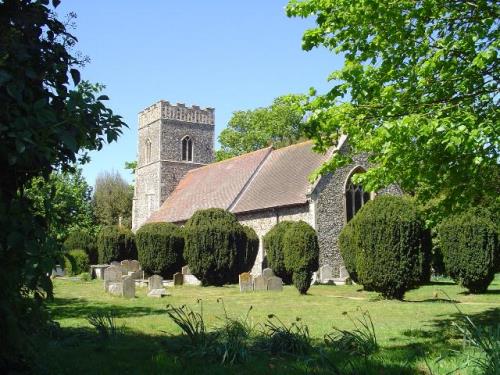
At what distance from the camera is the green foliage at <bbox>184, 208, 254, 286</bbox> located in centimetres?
2298

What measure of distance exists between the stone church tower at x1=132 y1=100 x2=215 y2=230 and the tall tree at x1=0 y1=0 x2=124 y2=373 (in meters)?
37.9

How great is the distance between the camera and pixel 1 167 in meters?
3.81

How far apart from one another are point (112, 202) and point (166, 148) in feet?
38.2

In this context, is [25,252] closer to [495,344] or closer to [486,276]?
[495,344]

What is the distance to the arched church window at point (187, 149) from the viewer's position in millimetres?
44281

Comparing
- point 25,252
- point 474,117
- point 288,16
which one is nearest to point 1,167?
point 25,252

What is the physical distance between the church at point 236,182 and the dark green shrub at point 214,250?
4348 millimetres

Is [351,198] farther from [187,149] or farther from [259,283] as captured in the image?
[187,149]

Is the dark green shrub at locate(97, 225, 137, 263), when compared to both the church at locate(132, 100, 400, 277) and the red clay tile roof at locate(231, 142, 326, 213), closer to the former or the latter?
the church at locate(132, 100, 400, 277)

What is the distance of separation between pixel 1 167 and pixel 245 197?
27.3m

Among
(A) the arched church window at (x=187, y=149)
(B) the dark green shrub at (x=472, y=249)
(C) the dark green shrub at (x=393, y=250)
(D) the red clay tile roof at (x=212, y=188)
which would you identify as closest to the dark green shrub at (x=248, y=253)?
(D) the red clay tile roof at (x=212, y=188)

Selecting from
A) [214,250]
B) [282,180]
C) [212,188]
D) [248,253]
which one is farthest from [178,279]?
[212,188]

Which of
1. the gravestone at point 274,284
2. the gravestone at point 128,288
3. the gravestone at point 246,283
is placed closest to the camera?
the gravestone at point 128,288

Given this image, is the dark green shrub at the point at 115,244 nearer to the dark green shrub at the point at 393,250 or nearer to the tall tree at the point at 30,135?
the dark green shrub at the point at 393,250
